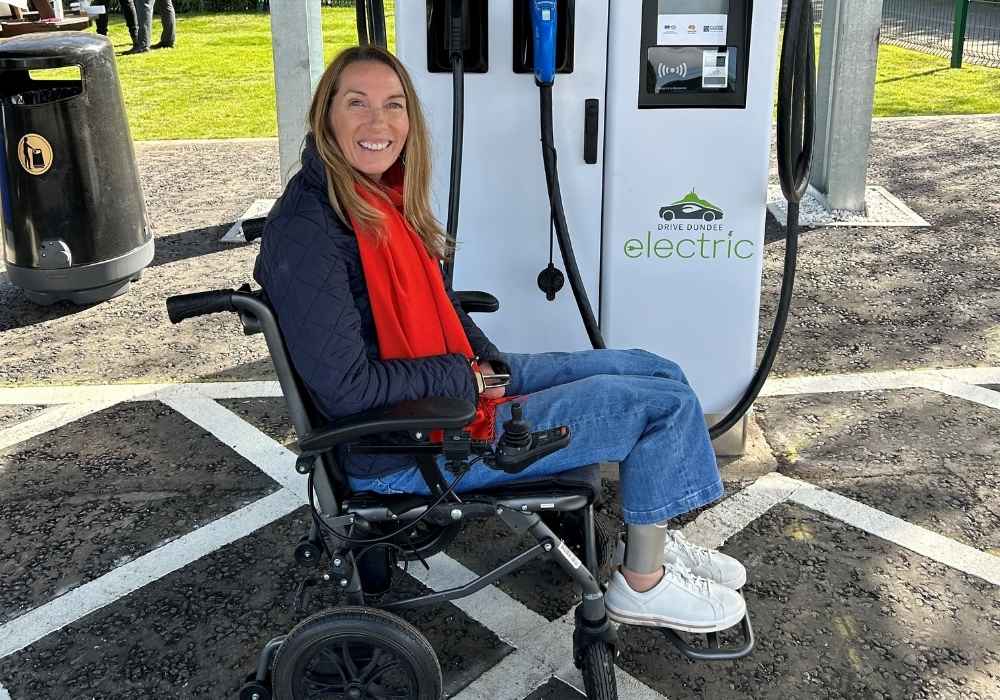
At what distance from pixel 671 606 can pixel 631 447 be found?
1.43 feet

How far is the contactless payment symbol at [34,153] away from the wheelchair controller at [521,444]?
12.1 feet

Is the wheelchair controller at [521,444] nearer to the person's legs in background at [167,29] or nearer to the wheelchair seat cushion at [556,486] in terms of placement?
the wheelchair seat cushion at [556,486]

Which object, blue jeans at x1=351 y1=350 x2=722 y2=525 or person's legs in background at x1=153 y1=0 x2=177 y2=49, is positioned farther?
person's legs in background at x1=153 y1=0 x2=177 y2=49

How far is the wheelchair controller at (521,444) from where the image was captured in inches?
85.0

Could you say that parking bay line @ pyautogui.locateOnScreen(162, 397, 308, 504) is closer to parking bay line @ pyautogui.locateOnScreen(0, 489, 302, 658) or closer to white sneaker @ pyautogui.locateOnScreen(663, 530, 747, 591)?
parking bay line @ pyautogui.locateOnScreen(0, 489, 302, 658)

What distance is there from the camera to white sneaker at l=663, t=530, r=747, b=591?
2.67 meters

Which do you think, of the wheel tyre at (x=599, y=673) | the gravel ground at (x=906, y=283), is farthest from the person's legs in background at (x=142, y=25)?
the wheel tyre at (x=599, y=673)

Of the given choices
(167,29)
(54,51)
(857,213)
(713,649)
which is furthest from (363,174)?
(167,29)

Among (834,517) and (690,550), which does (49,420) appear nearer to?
(690,550)

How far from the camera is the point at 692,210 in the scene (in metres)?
3.38

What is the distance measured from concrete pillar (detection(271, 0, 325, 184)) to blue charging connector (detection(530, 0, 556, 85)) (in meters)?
3.26

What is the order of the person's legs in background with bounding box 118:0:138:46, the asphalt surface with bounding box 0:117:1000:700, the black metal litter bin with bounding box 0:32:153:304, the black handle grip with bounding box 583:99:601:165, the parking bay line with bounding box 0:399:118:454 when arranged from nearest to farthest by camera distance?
the asphalt surface with bounding box 0:117:1000:700
the black handle grip with bounding box 583:99:601:165
the parking bay line with bounding box 0:399:118:454
the black metal litter bin with bounding box 0:32:153:304
the person's legs in background with bounding box 118:0:138:46

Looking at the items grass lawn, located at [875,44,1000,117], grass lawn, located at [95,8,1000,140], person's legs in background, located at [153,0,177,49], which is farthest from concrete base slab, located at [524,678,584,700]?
person's legs in background, located at [153,0,177,49]

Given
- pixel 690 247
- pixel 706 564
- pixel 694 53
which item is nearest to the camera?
pixel 706 564
